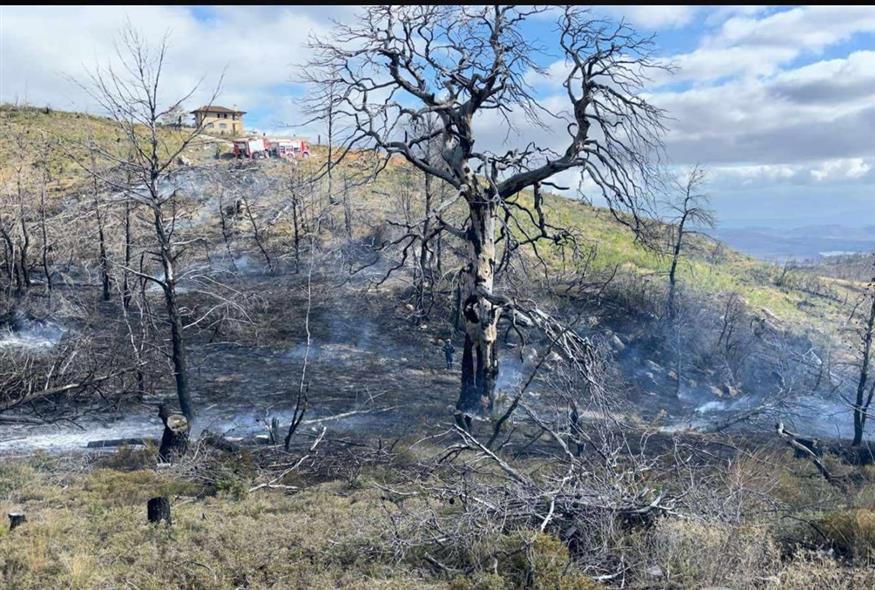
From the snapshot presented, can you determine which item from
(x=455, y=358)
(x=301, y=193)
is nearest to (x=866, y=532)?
(x=455, y=358)

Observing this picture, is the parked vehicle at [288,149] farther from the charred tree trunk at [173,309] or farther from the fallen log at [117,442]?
the charred tree trunk at [173,309]

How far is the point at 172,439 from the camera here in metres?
9.80

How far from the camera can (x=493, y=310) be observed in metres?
12.2

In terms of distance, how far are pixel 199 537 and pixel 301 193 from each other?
12535mm

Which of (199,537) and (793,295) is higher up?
(793,295)

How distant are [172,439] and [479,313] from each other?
5731mm

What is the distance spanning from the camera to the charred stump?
975cm

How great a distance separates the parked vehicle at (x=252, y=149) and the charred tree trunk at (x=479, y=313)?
1036 inches

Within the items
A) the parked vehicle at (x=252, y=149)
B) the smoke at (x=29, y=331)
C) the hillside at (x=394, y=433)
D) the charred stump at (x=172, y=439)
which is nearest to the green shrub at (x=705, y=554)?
the hillside at (x=394, y=433)

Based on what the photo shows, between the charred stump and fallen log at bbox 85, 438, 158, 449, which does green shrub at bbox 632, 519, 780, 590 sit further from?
fallen log at bbox 85, 438, 158, 449

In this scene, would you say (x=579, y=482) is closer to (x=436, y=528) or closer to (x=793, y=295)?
(x=436, y=528)

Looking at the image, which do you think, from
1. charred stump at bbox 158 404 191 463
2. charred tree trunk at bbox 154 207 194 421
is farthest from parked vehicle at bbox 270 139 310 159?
charred stump at bbox 158 404 191 463

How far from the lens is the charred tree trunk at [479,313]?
39.3 feet

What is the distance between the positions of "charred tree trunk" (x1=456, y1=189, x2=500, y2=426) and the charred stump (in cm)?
477
